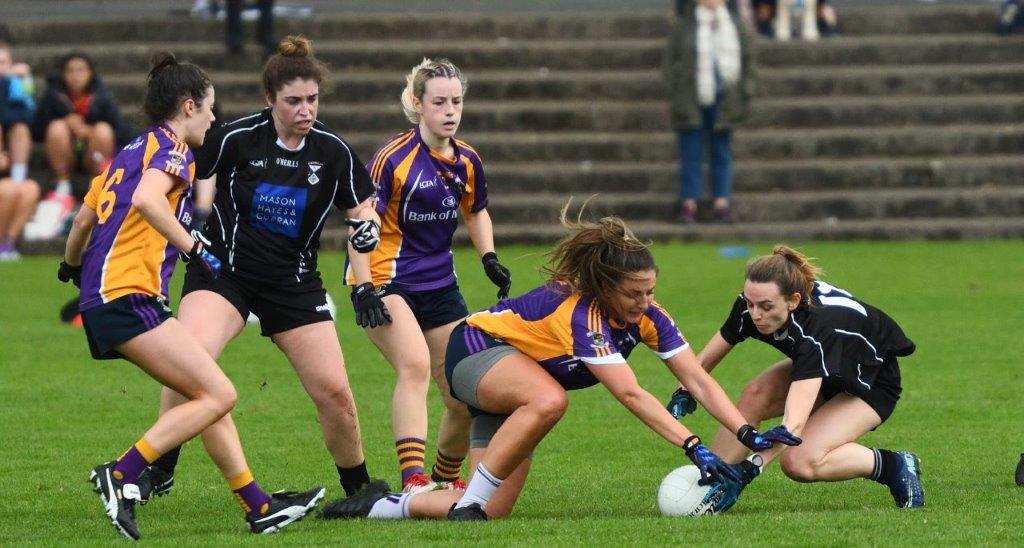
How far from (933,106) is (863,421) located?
466 inches

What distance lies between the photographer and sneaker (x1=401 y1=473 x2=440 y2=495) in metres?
7.18

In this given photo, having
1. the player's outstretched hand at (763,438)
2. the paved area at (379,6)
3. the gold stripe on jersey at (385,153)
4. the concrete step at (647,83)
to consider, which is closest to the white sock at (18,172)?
the concrete step at (647,83)

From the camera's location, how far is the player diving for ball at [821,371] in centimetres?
690

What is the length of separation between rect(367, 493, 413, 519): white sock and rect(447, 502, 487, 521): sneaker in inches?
10.2

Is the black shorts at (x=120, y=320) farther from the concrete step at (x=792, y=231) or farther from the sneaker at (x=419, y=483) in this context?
the concrete step at (x=792, y=231)

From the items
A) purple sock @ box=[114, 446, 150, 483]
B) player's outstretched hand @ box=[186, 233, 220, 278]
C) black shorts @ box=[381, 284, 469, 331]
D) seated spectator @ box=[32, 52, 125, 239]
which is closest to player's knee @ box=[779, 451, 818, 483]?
black shorts @ box=[381, 284, 469, 331]

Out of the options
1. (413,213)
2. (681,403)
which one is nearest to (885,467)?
(681,403)

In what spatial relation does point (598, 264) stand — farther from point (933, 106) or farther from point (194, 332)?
point (933, 106)

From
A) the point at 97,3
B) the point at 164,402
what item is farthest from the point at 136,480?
the point at 97,3

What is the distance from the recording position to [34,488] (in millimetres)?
7461

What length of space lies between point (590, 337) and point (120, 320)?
1750 mm

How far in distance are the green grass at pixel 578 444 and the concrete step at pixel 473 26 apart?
5.61m

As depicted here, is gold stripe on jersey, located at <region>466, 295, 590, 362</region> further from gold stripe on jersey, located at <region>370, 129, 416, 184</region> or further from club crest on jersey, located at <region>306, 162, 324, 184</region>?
gold stripe on jersey, located at <region>370, 129, 416, 184</region>

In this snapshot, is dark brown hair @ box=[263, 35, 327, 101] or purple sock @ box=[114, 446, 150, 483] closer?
purple sock @ box=[114, 446, 150, 483]
